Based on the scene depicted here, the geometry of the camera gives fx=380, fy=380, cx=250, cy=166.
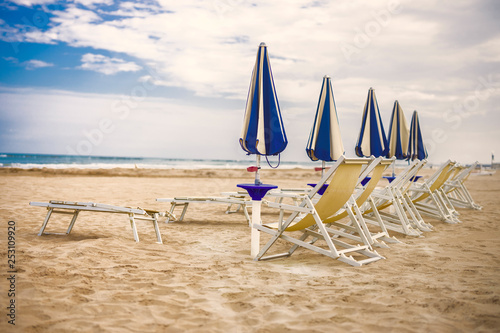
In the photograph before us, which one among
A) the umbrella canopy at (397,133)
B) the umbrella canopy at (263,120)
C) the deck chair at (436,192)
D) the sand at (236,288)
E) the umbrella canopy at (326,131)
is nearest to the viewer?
the sand at (236,288)

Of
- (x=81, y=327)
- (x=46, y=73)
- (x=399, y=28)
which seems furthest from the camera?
(x=46, y=73)

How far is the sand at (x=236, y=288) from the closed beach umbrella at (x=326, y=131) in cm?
183

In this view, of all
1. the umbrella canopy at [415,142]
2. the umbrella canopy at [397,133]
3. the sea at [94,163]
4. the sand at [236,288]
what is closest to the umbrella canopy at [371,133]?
the umbrella canopy at [397,133]

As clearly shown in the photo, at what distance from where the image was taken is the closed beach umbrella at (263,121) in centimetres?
421

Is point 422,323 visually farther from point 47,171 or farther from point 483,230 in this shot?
point 47,171

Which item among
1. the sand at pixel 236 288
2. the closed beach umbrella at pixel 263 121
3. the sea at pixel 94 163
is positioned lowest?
the sea at pixel 94 163

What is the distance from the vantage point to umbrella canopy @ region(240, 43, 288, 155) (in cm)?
421

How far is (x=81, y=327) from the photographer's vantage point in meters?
2.30

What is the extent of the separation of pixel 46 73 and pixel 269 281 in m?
30.1

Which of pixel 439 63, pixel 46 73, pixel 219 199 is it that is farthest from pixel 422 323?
pixel 46 73

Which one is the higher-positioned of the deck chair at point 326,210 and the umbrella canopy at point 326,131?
the umbrella canopy at point 326,131

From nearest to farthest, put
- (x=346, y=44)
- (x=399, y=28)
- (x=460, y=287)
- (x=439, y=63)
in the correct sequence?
(x=460, y=287)
(x=346, y=44)
(x=399, y=28)
(x=439, y=63)

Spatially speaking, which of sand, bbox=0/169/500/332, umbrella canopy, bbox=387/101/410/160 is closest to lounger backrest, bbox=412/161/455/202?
sand, bbox=0/169/500/332

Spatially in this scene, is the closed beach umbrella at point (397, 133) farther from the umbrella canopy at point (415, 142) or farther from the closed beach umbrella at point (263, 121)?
the closed beach umbrella at point (263, 121)
